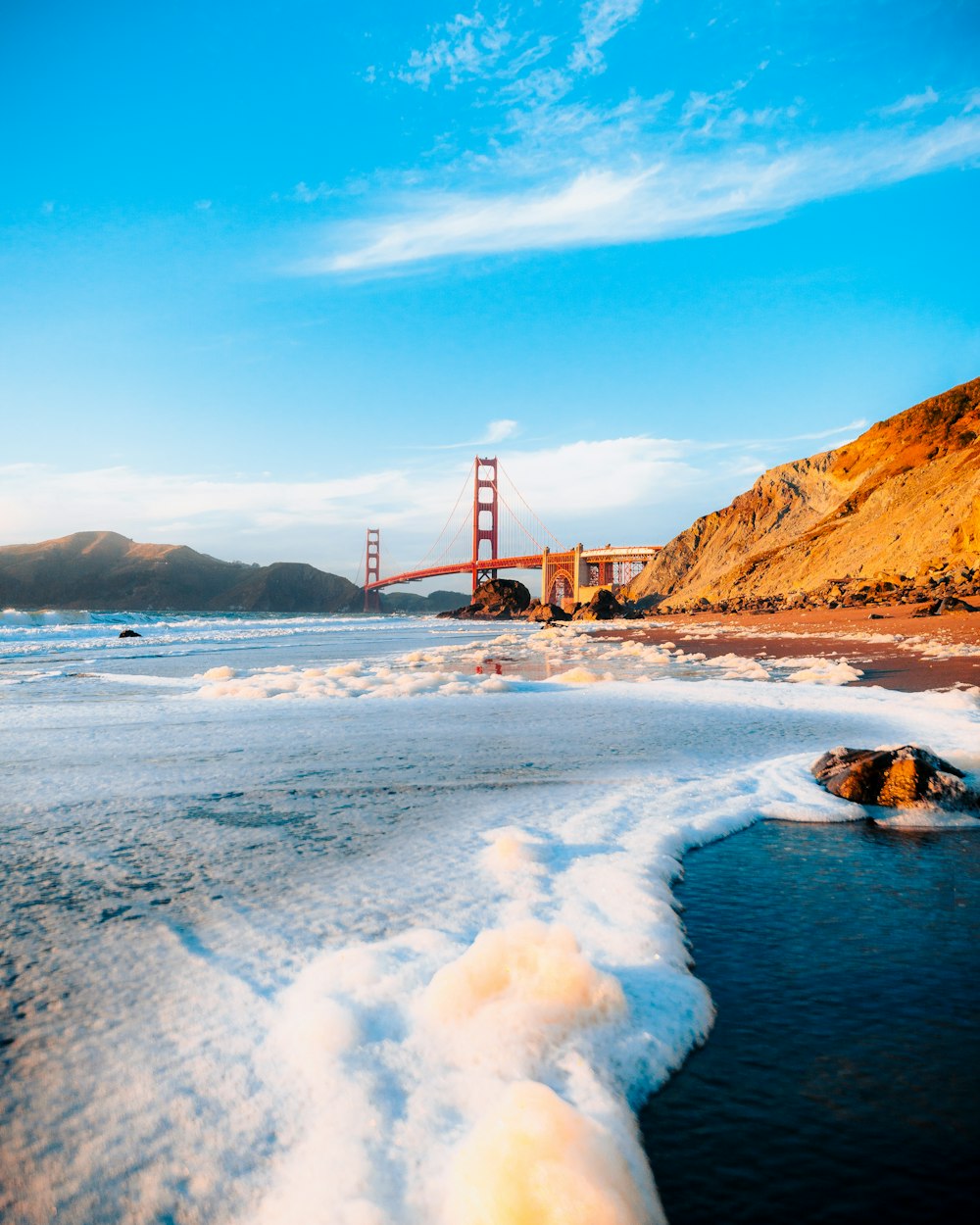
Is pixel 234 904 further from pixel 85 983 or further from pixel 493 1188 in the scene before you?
pixel 493 1188

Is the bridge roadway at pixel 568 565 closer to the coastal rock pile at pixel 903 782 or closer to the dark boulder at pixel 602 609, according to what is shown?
the dark boulder at pixel 602 609

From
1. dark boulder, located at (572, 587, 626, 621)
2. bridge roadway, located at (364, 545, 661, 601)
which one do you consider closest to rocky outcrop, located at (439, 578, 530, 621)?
bridge roadway, located at (364, 545, 661, 601)

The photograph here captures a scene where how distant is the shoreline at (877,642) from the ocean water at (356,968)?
3.16m

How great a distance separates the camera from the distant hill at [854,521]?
73.5 feet

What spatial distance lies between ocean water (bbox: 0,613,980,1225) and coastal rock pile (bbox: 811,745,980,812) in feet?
0.52

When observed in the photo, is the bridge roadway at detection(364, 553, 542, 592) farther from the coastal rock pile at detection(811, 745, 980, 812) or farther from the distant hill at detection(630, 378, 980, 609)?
the coastal rock pile at detection(811, 745, 980, 812)

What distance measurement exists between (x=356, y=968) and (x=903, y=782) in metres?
2.55

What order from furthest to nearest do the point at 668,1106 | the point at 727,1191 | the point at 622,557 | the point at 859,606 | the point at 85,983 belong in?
the point at 622,557 → the point at 859,606 → the point at 85,983 → the point at 668,1106 → the point at 727,1191

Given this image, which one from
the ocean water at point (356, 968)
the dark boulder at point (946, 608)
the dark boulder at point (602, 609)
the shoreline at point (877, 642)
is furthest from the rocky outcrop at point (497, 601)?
the ocean water at point (356, 968)

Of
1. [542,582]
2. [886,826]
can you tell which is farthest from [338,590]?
[886,826]

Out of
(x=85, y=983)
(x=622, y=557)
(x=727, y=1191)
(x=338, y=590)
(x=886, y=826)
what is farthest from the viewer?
(x=338, y=590)

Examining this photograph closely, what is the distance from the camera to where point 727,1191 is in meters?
1.16

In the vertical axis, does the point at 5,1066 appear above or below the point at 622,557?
below

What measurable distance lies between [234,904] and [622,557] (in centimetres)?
5673
